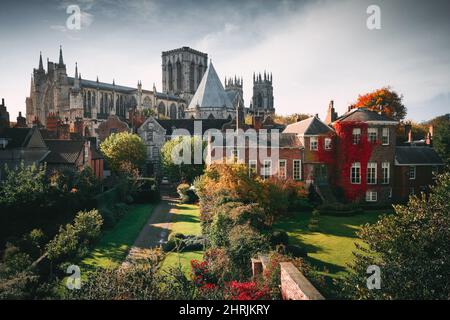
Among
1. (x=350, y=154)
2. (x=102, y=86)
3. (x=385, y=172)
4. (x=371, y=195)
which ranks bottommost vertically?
(x=371, y=195)

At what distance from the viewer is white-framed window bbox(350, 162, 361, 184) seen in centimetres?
3516

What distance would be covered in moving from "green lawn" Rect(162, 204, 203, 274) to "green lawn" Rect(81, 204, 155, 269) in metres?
2.89

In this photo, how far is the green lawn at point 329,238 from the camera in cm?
1951

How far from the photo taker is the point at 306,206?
3266cm

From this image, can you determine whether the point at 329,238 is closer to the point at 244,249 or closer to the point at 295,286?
the point at 244,249

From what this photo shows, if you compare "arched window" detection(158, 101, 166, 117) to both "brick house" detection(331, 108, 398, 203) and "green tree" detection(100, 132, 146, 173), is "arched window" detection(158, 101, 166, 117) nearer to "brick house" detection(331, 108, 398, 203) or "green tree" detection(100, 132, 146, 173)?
"green tree" detection(100, 132, 146, 173)

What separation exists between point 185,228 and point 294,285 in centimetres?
1739

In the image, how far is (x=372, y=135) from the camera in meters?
34.7

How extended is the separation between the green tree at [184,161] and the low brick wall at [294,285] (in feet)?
106

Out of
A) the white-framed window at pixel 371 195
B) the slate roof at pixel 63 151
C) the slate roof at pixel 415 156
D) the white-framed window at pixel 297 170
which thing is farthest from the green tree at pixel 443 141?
the slate roof at pixel 63 151

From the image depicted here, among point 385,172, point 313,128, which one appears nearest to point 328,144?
point 313,128

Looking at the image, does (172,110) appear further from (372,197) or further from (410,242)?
(410,242)

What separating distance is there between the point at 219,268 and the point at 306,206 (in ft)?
62.4

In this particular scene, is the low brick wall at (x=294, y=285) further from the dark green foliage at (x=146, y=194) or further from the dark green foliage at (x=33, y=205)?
the dark green foliage at (x=146, y=194)
